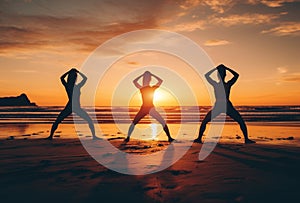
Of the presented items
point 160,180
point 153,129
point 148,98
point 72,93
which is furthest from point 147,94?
point 153,129

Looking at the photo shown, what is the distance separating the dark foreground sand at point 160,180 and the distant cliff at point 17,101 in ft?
303

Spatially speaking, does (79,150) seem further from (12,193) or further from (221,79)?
(221,79)

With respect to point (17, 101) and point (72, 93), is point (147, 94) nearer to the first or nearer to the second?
point (72, 93)

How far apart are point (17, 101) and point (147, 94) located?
3811 inches

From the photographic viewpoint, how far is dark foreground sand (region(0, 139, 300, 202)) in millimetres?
4309

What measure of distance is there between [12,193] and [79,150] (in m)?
4.28

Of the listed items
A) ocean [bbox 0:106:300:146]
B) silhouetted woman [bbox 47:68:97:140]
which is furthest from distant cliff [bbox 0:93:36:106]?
silhouetted woman [bbox 47:68:97:140]

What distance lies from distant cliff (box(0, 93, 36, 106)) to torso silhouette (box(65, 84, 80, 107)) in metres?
87.0

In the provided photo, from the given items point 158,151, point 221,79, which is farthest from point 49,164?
point 221,79

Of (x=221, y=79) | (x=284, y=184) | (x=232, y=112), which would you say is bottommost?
(x=284, y=184)

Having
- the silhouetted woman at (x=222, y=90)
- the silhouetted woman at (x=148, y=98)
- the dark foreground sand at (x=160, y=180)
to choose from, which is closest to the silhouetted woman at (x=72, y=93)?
the silhouetted woman at (x=148, y=98)

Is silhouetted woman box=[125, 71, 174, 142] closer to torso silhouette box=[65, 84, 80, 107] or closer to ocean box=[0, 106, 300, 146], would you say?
ocean box=[0, 106, 300, 146]

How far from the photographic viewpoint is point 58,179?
17.3 feet

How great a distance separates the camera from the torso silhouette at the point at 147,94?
417 inches
